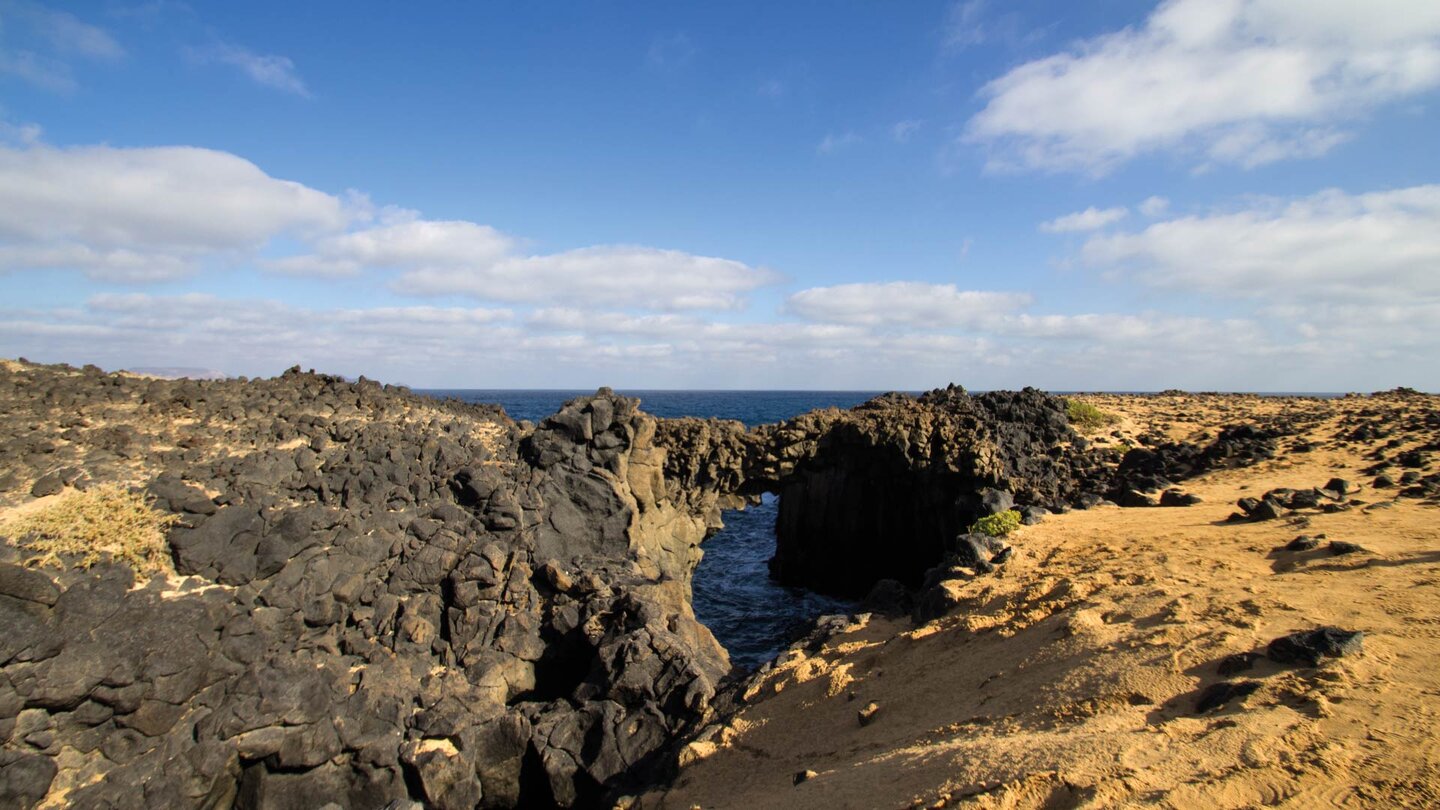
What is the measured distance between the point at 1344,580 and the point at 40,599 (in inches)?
946

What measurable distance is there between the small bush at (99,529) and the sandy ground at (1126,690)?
1218 centimetres

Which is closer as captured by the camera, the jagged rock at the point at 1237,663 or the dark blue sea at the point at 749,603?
the jagged rock at the point at 1237,663

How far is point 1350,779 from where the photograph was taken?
6.73m

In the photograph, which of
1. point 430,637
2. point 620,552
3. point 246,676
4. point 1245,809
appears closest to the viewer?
point 1245,809

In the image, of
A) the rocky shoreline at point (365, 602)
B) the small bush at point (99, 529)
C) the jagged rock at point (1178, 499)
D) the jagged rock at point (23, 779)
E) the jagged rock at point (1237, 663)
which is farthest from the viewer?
the jagged rock at point (1178, 499)

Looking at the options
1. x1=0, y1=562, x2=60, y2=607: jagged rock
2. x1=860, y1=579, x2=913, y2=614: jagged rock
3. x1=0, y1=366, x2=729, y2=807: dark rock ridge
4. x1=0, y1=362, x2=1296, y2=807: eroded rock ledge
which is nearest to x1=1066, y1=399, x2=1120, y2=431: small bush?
Result: x1=0, y1=362, x2=1296, y2=807: eroded rock ledge

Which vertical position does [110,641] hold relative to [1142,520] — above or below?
below

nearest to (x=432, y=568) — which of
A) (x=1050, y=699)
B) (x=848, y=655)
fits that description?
(x=848, y=655)

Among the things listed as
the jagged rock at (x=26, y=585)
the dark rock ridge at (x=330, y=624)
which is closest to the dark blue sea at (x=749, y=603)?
the dark rock ridge at (x=330, y=624)

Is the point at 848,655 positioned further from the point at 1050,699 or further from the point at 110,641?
the point at 110,641

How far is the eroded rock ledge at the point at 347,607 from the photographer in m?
13.6

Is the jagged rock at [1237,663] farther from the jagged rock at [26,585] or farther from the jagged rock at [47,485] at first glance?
the jagged rock at [47,485]

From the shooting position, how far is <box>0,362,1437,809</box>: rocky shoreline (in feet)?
44.6

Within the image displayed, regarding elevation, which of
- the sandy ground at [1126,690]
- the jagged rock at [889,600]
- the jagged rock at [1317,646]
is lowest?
the jagged rock at [889,600]
